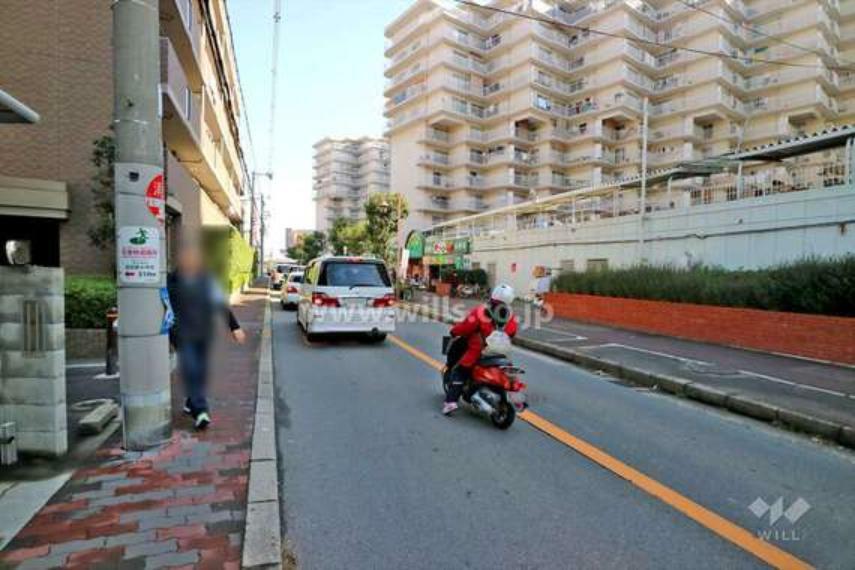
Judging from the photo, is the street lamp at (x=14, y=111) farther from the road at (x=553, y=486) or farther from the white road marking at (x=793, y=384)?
the white road marking at (x=793, y=384)

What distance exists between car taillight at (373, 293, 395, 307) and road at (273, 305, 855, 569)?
3.71m

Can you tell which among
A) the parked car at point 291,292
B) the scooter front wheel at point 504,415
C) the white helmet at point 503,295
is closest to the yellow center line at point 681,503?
the scooter front wheel at point 504,415

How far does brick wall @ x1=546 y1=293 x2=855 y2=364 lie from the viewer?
8.88 m

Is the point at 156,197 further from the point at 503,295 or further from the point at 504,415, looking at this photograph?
the point at 504,415

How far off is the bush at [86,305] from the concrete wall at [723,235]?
1581 centimetres

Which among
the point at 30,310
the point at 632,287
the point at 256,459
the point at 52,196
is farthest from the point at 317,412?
the point at 632,287

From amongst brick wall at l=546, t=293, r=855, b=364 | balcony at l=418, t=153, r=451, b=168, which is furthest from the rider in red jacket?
balcony at l=418, t=153, r=451, b=168

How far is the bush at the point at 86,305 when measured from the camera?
25.0 feet

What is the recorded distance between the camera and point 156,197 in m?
3.84

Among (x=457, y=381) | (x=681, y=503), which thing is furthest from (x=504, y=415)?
(x=681, y=503)

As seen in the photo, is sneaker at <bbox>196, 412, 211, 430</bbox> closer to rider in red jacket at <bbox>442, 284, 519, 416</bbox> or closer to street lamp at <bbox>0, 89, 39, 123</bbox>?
rider in red jacket at <bbox>442, 284, 519, 416</bbox>

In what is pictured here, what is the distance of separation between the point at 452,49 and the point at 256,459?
53.2m

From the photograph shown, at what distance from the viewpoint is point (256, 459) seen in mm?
3822

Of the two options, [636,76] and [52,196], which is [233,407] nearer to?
[52,196]
